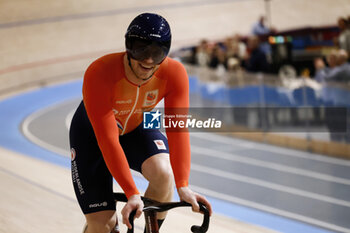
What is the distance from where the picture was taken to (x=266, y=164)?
19.4 feet

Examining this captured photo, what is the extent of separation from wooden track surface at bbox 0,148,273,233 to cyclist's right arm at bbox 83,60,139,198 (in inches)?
66.7

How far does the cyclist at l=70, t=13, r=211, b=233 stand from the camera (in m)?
2.09

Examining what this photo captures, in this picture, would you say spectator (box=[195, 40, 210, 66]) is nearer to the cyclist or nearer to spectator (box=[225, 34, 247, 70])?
spectator (box=[225, 34, 247, 70])

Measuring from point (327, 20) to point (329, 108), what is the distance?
11.5 m

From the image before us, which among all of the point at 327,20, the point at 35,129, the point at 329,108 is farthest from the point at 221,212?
the point at 327,20

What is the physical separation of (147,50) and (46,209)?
8.69ft

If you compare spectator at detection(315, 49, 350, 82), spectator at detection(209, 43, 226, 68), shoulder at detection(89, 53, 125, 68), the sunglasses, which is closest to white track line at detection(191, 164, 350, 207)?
spectator at detection(315, 49, 350, 82)

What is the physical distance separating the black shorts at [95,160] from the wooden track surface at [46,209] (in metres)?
1.29

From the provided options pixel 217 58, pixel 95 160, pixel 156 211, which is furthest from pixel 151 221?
pixel 217 58

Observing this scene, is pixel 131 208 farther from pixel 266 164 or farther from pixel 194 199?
pixel 266 164

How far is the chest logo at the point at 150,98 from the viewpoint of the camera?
2438 millimetres

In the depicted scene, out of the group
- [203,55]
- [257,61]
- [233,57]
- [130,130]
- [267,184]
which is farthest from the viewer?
[203,55]

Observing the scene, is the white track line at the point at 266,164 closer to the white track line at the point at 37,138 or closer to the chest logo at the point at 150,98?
the white track line at the point at 37,138

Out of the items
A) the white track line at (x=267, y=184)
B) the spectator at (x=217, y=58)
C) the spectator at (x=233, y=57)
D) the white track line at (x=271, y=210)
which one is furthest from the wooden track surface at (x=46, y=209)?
the spectator at (x=217, y=58)
